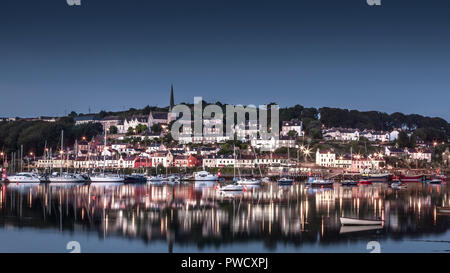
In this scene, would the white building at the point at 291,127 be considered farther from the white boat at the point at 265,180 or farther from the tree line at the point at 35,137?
the white boat at the point at 265,180

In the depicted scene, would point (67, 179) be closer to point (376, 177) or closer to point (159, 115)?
point (376, 177)

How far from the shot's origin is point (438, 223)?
22.3 m

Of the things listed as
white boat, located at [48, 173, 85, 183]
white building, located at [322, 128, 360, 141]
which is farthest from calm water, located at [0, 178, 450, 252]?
white building, located at [322, 128, 360, 141]

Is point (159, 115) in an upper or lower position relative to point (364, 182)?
upper

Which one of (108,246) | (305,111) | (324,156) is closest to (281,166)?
(324,156)

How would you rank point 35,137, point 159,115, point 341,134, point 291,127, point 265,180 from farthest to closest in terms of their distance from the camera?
point 159,115, point 341,134, point 291,127, point 35,137, point 265,180

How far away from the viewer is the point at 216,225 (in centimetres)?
2202

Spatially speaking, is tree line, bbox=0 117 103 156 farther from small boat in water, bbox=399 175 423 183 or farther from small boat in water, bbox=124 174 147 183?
small boat in water, bbox=399 175 423 183

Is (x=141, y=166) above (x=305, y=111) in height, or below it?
below

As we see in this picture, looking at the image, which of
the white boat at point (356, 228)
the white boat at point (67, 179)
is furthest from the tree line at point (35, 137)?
the white boat at point (356, 228)

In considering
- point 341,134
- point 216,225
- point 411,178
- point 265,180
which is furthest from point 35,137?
point 216,225

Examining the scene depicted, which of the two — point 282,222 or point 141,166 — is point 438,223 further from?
point 141,166
